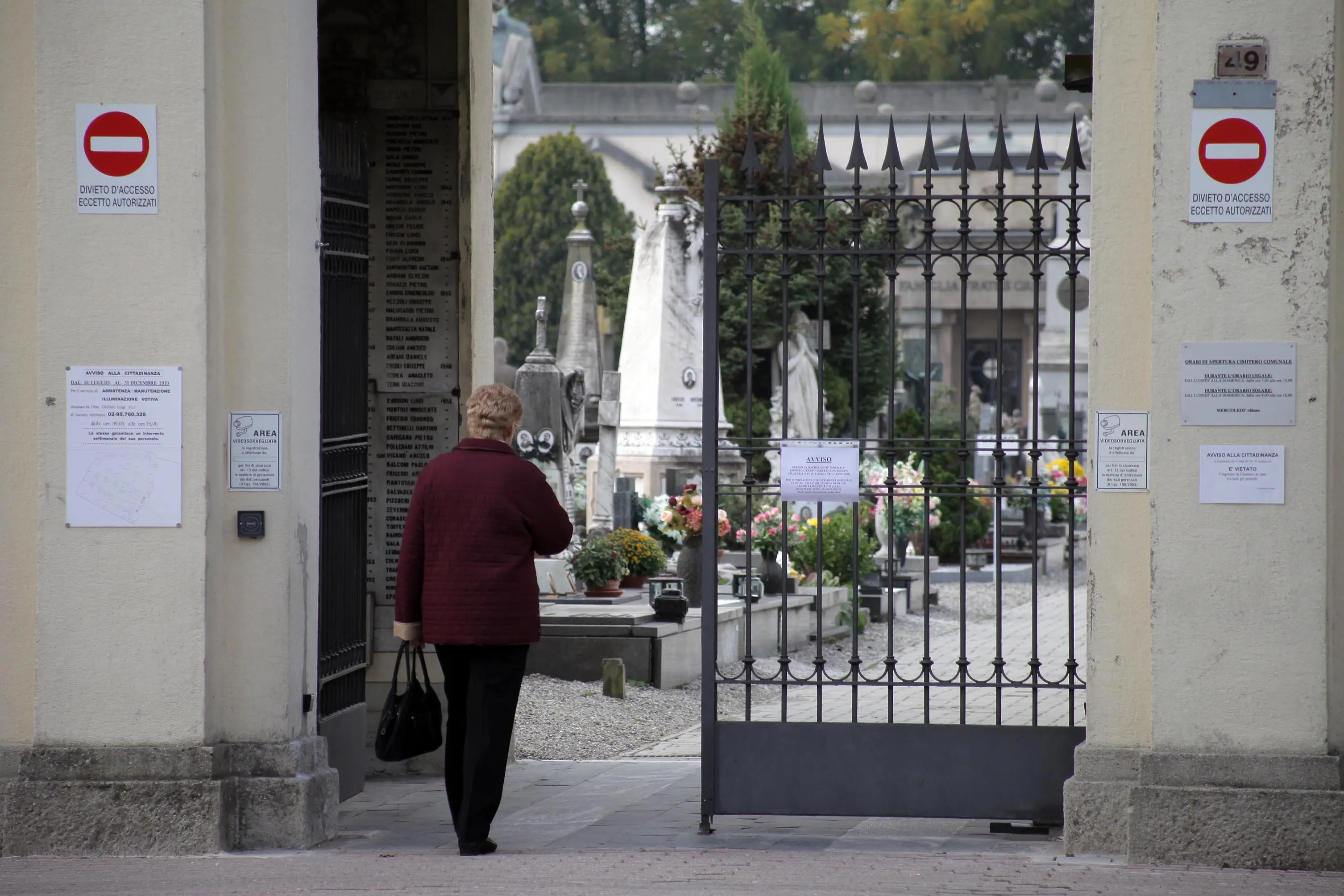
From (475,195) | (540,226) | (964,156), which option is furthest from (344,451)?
(540,226)

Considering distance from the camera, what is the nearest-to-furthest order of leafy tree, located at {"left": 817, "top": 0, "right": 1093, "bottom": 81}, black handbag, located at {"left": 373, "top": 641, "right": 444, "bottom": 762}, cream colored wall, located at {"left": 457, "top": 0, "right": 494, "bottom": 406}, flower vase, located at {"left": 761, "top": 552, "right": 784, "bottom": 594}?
1. black handbag, located at {"left": 373, "top": 641, "right": 444, "bottom": 762}
2. cream colored wall, located at {"left": 457, "top": 0, "right": 494, "bottom": 406}
3. flower vase, located at {"left": 761, "top": 552, "right": 784, "bottom": 594}
4. leafy tree, located at {"left": 817, "top": 0, "right": 1093, "bottom": 81}

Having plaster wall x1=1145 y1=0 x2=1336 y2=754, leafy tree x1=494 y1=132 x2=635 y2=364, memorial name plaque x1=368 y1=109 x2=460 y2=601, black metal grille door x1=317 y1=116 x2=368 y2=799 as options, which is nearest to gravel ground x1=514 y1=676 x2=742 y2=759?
memorial name plaque x1=368 y1=109 x2=460 y2=601

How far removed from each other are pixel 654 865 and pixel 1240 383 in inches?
110

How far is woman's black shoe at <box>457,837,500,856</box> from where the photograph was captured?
6.26 metres

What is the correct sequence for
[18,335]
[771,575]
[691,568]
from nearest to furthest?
[18,335] < [691,568] < [771,575]

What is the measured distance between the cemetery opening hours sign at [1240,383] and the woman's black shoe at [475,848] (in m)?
3.10

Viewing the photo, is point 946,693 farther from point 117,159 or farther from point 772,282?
point 772,282

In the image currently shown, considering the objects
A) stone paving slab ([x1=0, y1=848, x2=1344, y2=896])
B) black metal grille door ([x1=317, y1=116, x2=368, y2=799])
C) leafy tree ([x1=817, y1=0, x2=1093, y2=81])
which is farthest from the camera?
leafy tree ([x1=817, y1=0, x2=1093, y2=81])

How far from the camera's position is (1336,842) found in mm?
5863

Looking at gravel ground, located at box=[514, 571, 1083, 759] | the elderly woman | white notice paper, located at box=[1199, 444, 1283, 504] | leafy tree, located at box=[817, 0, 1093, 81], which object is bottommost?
gravel ground, located at box=[514, 571, 1083, 759]

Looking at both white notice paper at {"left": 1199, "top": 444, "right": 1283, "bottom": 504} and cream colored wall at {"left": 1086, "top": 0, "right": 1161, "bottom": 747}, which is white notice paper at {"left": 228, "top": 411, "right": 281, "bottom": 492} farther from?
white notice paper at {"left": 1199, "top": 444, "right": 1283, "bottom": 504}

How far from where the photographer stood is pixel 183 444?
6.29m

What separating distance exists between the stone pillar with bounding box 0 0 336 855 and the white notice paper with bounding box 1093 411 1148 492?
10.3 feet

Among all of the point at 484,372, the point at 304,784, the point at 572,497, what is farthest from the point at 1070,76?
the point at 572,497
